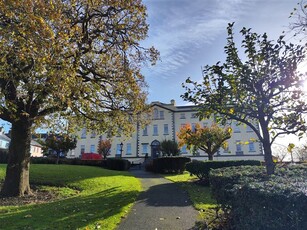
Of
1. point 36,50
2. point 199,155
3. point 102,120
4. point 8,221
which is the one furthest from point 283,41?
point 199,155

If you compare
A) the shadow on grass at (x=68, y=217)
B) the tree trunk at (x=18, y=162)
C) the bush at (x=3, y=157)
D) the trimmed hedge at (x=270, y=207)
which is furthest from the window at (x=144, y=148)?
the trimmed hedge at (x=270, y=207)

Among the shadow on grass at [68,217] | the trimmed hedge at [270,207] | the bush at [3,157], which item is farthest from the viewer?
the bush at [3,157]

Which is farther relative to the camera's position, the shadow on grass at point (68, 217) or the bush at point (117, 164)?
the bush at point (117, 164)

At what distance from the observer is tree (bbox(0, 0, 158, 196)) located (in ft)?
22.8

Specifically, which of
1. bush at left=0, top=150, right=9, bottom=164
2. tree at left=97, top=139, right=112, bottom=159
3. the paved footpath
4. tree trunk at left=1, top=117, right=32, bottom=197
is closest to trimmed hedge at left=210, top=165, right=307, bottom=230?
the paved footpath

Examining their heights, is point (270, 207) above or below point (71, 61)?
below

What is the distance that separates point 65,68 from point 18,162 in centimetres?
590

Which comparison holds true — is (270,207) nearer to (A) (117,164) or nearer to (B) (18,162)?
(B) (18,162)

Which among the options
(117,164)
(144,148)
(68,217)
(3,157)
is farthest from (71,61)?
(144,148)

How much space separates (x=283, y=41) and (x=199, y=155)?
39791 mm

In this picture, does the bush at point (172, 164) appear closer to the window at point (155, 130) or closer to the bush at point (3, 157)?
the bush at point (3, 157)

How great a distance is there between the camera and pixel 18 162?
10.9m

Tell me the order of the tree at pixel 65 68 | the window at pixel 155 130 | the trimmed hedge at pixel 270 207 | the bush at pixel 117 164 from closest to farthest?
the trimmed hedge at pixel 270 207
the tree at pixel 65 68
the bush at pixel 117 164
the window at pixel 155 130

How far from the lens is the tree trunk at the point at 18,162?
35.1ft
